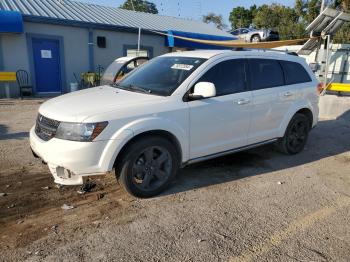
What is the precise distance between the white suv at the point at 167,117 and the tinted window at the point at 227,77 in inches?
0.6

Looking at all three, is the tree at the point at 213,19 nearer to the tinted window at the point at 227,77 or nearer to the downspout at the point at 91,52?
the downspout at the point at 91,52

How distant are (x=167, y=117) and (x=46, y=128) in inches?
56.6

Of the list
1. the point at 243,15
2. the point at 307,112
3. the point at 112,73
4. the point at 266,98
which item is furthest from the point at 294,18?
the point at 266,98

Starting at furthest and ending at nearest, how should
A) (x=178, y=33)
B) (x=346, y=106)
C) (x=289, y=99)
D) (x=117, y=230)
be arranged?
1. (x=178, y=33)
2. (x=346, y=106)
3. (x=289, y=99)
4. (x=117, y=230)

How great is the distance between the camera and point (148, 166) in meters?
4.23

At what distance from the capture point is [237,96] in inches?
194

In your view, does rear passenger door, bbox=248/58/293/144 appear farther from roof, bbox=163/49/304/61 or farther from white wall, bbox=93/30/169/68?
white wall, bbox=93/30/169/68

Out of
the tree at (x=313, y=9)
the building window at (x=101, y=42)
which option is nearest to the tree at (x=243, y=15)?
the tree at (x=313, y=9)

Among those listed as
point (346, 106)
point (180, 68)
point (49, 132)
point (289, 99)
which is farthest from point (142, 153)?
point (346, 106)

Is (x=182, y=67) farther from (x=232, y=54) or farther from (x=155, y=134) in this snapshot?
(x=155, y=134)

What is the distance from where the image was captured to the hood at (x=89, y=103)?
3781 millimetres

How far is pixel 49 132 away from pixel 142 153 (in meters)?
1.11

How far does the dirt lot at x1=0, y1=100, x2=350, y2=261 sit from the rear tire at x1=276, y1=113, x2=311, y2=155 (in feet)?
1.71

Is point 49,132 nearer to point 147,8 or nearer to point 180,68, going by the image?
point 180,68
